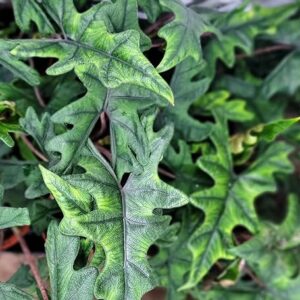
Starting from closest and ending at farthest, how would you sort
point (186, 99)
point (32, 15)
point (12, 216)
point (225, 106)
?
1. point (12, 216)
2. point (32, 15)
3. point (186, 99)
4. point (225, 106)

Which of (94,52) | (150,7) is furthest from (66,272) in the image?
(150,7)

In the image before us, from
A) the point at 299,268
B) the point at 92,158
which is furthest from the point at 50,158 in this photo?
the point at 299,268

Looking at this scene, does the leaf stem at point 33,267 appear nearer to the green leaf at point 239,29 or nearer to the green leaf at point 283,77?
the green leaf at point 239,29

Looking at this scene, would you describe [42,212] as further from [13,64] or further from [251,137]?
[251,137]

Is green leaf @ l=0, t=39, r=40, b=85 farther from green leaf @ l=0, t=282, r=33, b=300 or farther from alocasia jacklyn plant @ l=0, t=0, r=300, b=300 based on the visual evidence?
green leaf @ l=0, t=282, r=33, b=300

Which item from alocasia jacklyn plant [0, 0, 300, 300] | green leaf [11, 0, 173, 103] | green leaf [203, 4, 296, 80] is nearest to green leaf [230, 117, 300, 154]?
alocasia jacklyn plant [0, 0, 300, 300]

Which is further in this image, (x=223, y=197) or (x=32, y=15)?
(x=223, y=197)
